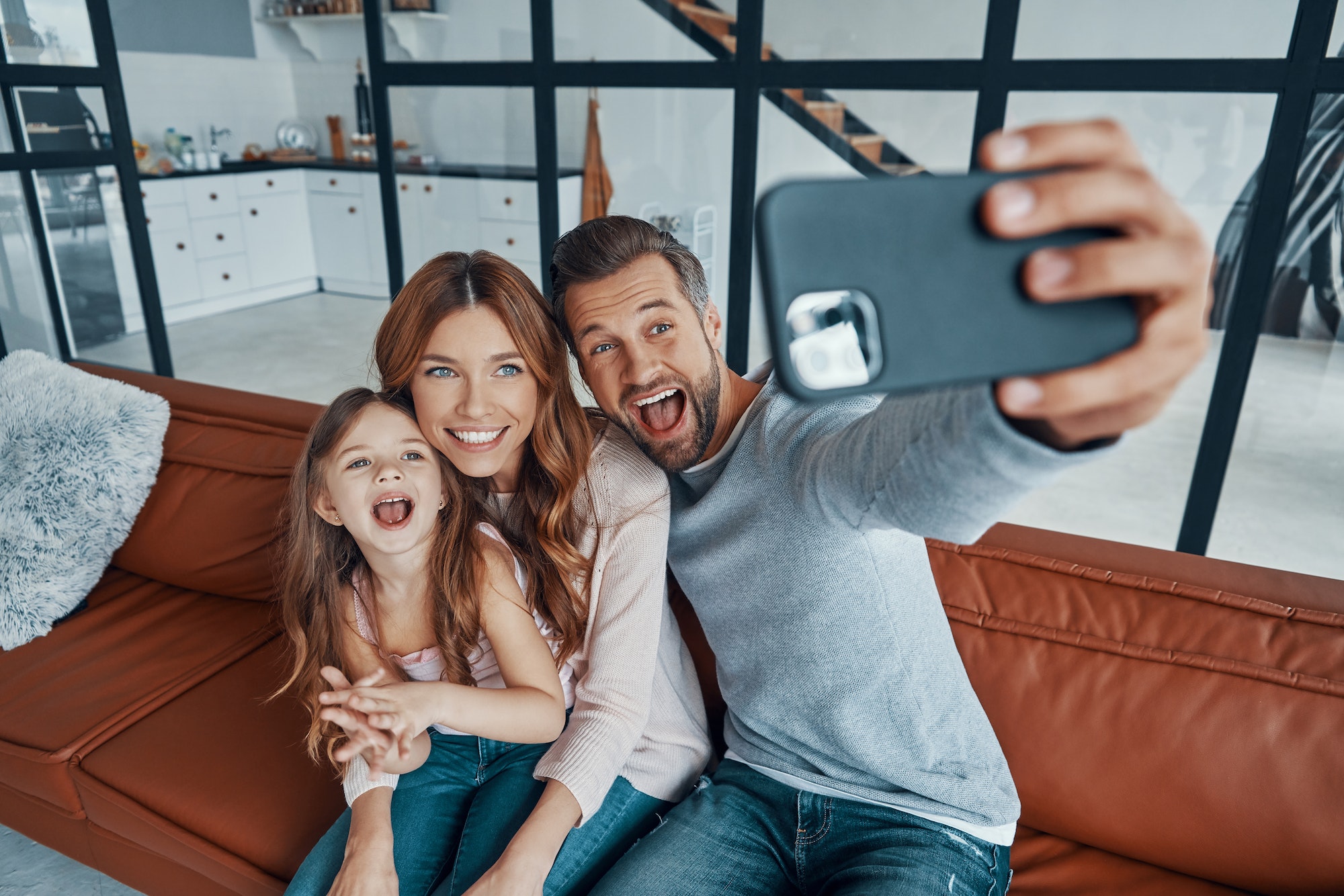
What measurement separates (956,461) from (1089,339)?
0.16m

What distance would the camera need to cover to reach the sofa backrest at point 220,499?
68.7 inches

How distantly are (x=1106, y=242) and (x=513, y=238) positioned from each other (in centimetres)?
345

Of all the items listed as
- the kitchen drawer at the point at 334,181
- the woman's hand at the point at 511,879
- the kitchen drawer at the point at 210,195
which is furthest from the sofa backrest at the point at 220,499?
the kitchen drawer at the point at 334,181

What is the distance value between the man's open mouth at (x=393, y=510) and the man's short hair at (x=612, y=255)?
0.33 metres

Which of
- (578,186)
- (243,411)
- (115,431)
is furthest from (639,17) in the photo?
(115,431)

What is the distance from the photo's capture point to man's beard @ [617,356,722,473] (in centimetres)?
117

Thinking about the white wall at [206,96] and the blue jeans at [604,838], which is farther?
the white wall at [206,96]

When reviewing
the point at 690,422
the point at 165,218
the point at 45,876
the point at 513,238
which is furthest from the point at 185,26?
the point at 690,422

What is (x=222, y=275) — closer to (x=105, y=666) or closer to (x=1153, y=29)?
(x=105, y=666)

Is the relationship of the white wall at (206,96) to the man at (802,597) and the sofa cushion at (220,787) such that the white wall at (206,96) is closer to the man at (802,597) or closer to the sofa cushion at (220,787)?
the sofa cushion at (220,787)

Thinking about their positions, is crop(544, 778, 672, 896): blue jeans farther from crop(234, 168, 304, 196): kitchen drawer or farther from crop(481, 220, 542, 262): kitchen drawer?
crop(234, 168, 304, 196): kitchen drawer

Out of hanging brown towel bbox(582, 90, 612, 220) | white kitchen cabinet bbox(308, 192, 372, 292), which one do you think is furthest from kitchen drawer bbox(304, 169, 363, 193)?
hanging brown towel bbox(582, 90, 612, 220)

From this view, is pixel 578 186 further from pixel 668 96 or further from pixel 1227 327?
pixel 1227 327

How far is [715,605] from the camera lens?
116cm
